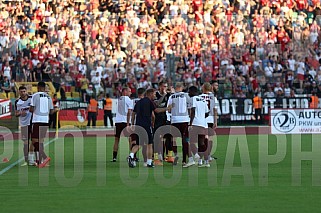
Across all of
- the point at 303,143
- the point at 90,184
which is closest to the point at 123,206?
the point at 90,184

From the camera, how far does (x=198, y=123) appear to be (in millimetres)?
20469

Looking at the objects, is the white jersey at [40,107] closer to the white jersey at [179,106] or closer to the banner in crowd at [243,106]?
the white jersey at [179,106]

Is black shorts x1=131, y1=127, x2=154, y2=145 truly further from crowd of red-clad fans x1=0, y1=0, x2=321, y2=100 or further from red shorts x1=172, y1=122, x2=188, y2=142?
crowd of red-clad fans x1=0, y1=0, x2=321, y2=100

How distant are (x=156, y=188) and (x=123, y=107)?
23.2 ft

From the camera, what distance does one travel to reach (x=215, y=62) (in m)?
42.3

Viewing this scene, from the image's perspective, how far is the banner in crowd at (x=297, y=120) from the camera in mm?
37281

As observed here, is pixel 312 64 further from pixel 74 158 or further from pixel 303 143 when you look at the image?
pixel 74 158

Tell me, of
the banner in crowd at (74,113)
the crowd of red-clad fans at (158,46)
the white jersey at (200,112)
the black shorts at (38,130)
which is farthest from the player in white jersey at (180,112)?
the crowd of red-clad fans at (158,46)

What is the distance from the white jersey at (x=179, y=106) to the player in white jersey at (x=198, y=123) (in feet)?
0.67

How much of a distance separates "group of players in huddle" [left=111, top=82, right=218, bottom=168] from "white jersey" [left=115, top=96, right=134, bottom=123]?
312mm

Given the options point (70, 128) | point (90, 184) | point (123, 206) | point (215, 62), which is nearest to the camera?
point (123, 206)

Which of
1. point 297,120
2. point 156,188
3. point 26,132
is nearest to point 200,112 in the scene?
point 26,132

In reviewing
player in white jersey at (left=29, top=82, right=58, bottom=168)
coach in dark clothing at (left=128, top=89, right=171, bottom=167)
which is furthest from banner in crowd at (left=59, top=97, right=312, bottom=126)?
coach in dark clothing at (left=128, top=89, right=171, bottom=167)

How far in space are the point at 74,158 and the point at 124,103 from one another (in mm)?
2375
